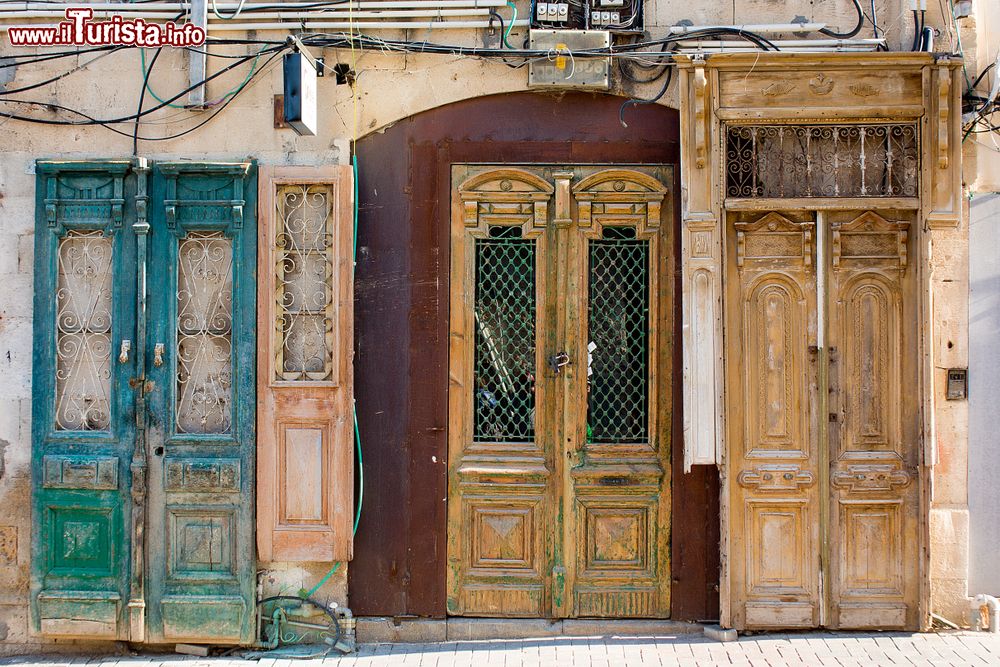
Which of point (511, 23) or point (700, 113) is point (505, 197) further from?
point (700, 113)

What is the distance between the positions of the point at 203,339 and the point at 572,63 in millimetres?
3044

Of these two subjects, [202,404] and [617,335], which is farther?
[617,335]

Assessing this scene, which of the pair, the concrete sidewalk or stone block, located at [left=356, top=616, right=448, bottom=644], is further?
stone block, located at [left=356, top=616, right=448, bottom=644]

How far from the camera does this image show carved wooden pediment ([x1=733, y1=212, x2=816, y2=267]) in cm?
580

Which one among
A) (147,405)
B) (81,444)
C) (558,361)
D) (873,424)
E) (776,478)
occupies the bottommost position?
(776,478)

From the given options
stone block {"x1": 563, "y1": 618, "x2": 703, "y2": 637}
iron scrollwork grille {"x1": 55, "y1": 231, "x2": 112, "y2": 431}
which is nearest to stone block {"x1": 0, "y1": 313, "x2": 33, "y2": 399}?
iron scrollwork grille {"x1": 55, "y1": 231, "x2": 112, "y2": 431}

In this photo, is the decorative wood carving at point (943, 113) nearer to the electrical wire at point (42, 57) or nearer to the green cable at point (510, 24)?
the green cable at point (510, 24)

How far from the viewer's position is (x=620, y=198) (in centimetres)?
590

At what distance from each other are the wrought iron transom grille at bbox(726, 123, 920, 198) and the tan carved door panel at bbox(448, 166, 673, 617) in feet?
1.71

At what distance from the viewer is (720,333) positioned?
18.8 feet

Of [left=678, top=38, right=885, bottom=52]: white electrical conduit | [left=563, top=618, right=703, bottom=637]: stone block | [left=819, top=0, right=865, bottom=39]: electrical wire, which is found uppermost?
[left=819, top=0, right=865, bottom=39]: electrical wire

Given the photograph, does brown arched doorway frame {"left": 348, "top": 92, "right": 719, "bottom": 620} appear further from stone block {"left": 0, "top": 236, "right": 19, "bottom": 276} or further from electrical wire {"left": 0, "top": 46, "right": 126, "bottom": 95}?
stone block {"left": 0, "top": 236, "right": 19, "bottom": 276}

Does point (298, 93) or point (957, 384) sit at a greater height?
point (298, 93)

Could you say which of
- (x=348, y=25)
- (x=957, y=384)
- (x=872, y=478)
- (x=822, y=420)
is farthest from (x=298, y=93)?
(x=957, y=384)
